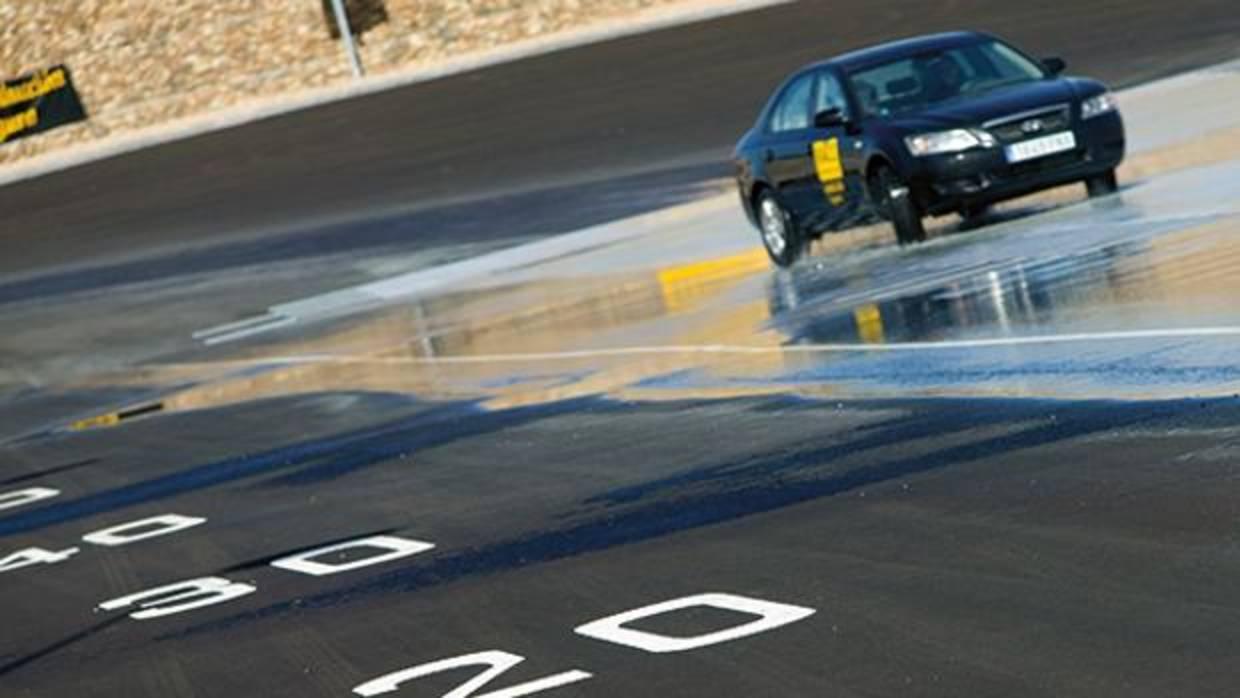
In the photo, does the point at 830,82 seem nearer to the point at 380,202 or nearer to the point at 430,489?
the point at 430,489

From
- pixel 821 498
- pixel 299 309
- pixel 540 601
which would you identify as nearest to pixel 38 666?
pixel 540 601

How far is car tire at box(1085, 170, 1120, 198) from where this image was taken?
23.2 metres

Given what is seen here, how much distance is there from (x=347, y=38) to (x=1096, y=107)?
1705 inches

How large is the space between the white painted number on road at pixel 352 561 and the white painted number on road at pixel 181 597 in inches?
11.4

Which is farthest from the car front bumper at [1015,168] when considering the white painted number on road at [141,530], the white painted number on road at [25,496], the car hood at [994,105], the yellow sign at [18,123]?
the yellow sign at [18,123]

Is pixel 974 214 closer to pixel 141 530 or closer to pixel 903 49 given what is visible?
pixel 903 49

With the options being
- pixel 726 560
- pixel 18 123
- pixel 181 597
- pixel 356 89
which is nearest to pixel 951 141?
pixel 181 597

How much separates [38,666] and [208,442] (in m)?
10.3

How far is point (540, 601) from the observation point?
34.0 feet

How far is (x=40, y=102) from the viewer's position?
6475 cm

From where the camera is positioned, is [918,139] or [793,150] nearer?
[918,139]

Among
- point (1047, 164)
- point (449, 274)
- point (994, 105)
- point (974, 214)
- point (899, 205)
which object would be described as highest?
point (994, 105)

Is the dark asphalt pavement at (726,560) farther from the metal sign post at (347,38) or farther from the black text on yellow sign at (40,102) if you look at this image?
the metal sign post at (347,38)

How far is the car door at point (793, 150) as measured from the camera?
24.7 metres
